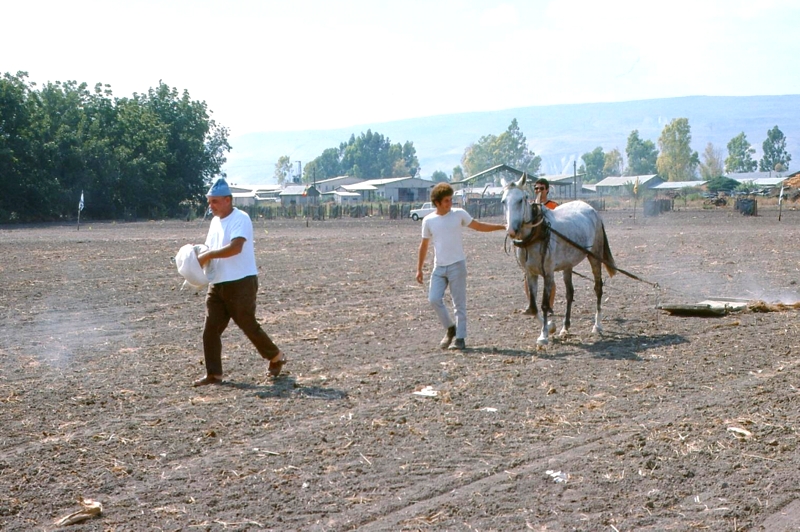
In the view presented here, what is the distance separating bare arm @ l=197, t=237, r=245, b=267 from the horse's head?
11.8 ft

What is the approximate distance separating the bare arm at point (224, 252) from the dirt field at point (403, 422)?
1.32 m

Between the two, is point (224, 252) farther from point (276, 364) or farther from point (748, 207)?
point (748, 207)

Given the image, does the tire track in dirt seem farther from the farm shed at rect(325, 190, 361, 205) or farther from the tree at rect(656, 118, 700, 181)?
the tree at rect(656, 118, 700, 181)

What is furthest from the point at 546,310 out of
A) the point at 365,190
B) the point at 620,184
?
the point at 620,184

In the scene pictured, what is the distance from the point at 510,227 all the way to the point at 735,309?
451cm

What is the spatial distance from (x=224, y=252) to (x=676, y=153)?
17952cm

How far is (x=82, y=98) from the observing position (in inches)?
3177

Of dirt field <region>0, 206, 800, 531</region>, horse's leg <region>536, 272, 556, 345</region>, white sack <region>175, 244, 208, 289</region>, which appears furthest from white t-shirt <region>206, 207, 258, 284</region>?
horse's leg <region>536, 272, 556, 345</region>

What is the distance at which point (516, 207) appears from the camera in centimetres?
1147

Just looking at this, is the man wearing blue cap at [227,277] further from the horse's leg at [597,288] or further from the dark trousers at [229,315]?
the horse's leg at [597,288]

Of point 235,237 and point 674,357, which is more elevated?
point 235,237

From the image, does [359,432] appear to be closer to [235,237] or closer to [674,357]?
[235,237]

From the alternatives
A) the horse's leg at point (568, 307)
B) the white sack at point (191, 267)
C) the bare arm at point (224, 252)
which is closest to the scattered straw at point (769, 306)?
the horse's leg at point (568, 307)

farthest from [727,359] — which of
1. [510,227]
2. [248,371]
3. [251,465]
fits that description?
[251,465]
